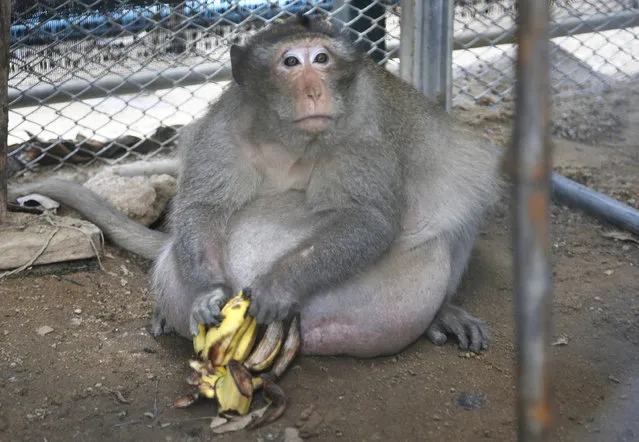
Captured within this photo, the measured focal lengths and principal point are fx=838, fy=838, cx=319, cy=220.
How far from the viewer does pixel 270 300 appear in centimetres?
335

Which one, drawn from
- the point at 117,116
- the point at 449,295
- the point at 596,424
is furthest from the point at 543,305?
the point at 117,116

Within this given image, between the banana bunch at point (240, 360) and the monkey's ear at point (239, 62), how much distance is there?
3.05 feet

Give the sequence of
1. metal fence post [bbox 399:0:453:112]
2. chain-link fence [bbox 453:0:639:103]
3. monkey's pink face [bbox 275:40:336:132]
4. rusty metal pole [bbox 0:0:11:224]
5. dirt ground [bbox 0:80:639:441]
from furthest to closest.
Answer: chain-link fence [bbox 453:0:639:103], metal fence post [bbox 399:0:453:112], rusty metal pole [bbox 0:0:11:224], monkey's pink face [bbox 275:40:336:132], dirt ground [bbox 0:80:639:441]

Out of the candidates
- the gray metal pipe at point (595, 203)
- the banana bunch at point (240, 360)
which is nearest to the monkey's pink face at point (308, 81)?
the banana bunch at point (240, 360)

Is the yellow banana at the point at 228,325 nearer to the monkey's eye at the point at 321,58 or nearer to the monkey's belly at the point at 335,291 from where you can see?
the monkey's belly at the point at 335,291

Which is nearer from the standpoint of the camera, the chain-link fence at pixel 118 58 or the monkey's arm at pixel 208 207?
the monkey's arm at pixel 208 207

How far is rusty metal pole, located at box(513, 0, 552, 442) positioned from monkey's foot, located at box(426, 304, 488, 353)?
8.79 ft

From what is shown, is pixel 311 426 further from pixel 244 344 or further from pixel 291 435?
pixel 244 344

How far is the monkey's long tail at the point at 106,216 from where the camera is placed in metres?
4.61

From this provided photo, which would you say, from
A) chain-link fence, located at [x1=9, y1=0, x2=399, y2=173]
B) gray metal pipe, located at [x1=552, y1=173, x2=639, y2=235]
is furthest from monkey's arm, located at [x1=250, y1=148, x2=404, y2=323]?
chain-link fence, located at [x1=9, y1=0, x2=399, y2=173]

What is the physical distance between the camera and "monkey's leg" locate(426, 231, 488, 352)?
3865 mm

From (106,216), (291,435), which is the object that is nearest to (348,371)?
(291,435)

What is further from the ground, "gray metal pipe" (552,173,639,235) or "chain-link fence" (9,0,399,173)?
"chain-link fence" (9,0,399,173)

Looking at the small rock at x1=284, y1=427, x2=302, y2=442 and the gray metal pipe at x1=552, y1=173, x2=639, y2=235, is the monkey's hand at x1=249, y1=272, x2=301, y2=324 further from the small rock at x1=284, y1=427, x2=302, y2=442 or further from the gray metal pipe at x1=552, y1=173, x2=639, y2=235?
the gray metal pipe at x1=552, y1=173, x2=639, y2=235
